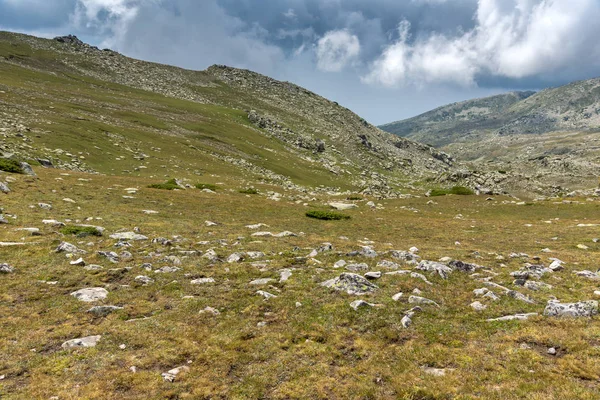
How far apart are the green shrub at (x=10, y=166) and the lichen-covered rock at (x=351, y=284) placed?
36.7 meters

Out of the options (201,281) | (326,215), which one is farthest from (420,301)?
(326,215)

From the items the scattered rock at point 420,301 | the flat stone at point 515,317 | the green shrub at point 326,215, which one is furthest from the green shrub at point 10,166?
the flat stone at point 515,317

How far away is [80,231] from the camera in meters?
19.9

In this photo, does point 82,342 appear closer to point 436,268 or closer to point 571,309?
point 436,268

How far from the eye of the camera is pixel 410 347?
10.4 m

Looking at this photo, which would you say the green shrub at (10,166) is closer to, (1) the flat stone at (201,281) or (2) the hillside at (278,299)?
(2) the hillside at (278,299)

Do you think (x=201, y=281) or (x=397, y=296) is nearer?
(x=397, y=296)

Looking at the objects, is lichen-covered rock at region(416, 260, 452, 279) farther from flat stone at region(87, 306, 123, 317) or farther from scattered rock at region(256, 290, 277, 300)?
flat stone at region(87, 306, 123, 317)

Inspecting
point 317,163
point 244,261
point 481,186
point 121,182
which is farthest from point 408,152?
point 244,261

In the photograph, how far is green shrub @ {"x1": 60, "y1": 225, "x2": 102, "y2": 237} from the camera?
1970 centimetres

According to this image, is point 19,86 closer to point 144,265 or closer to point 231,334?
point 144,265

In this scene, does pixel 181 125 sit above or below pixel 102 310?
above

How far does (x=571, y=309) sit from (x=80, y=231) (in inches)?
968

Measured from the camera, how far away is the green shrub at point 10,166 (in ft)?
109
